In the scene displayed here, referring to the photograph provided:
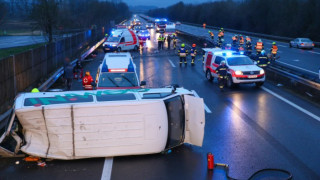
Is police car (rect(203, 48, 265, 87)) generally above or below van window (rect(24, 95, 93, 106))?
below

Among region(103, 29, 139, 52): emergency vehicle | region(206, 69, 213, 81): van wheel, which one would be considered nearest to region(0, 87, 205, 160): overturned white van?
region(206, 69, 213, 81): van wheel

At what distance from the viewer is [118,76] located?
44.1 feet

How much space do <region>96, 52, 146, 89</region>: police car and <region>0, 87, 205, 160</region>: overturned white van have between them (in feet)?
13.5

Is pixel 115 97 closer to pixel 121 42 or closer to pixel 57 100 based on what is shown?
pixel 57 100

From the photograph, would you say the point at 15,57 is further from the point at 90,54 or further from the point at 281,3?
the point at 281,3

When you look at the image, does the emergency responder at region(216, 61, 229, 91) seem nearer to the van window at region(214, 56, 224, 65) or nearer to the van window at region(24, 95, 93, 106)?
the van window at region(214, 56, 224, 65)

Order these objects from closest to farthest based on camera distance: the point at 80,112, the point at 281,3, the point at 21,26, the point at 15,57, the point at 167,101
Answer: the point at 80,112 < the point at 167,101 < the point at 15,57 < the point at 281,3 < the point at 21,26

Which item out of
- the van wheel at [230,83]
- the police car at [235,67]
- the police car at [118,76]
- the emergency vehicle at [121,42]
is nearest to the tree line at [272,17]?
the emergency vehicle at [121,42]

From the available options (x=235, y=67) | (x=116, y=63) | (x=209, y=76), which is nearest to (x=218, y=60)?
(x=209, y=76)

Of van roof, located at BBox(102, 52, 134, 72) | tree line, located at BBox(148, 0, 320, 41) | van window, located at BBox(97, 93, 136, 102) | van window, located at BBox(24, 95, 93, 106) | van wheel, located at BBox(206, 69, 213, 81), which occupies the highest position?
tree line, located at BBox(148, 0, 320, 41)

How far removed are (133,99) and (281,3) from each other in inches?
3084

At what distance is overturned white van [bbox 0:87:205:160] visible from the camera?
8.25m

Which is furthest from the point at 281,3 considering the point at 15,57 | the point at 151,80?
the point at 15,57

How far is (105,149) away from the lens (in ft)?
28.2
